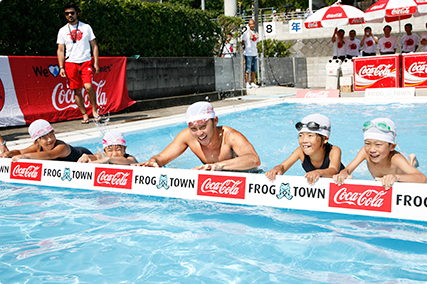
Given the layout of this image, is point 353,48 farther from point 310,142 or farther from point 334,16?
point 310,142

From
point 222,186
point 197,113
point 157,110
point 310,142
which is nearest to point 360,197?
point 310,142

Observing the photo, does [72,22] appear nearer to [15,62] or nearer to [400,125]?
[15,62]

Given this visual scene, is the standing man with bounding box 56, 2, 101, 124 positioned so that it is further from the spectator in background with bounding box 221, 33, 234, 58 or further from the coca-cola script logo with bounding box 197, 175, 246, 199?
the spectator in background with bounding box 221, 33, 234, 58

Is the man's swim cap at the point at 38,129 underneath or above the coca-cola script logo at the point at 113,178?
above

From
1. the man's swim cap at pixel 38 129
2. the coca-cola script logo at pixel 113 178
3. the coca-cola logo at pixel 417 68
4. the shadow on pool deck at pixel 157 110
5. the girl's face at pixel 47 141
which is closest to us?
the coca-cola script logo at pixel 113 178

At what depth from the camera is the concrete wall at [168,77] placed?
1296cm

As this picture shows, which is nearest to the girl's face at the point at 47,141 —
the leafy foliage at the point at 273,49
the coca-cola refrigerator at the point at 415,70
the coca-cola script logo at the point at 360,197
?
the coca-cola script logo at the point at 360,197

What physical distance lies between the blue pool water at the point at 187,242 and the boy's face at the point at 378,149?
0.67 meters

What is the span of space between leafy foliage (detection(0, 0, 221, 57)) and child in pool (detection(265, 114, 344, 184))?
812cm

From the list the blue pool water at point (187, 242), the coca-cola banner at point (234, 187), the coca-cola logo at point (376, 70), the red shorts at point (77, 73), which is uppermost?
the red shorts at point (77, 73)

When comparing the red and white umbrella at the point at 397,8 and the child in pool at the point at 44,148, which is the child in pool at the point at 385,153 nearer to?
the child in pool at the point at 44,148

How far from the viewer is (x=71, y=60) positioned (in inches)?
372

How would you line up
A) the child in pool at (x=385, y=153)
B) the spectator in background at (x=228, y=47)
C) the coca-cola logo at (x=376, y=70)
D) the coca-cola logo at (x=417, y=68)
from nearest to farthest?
the child in pool at (x=385, y=153) < the coca-cola logo at (x=417, y=68) < the coca-cola logo at (x=376, y=70) < the spectator in background at (x=228, y=47)

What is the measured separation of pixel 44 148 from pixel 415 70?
1339 centimetres
